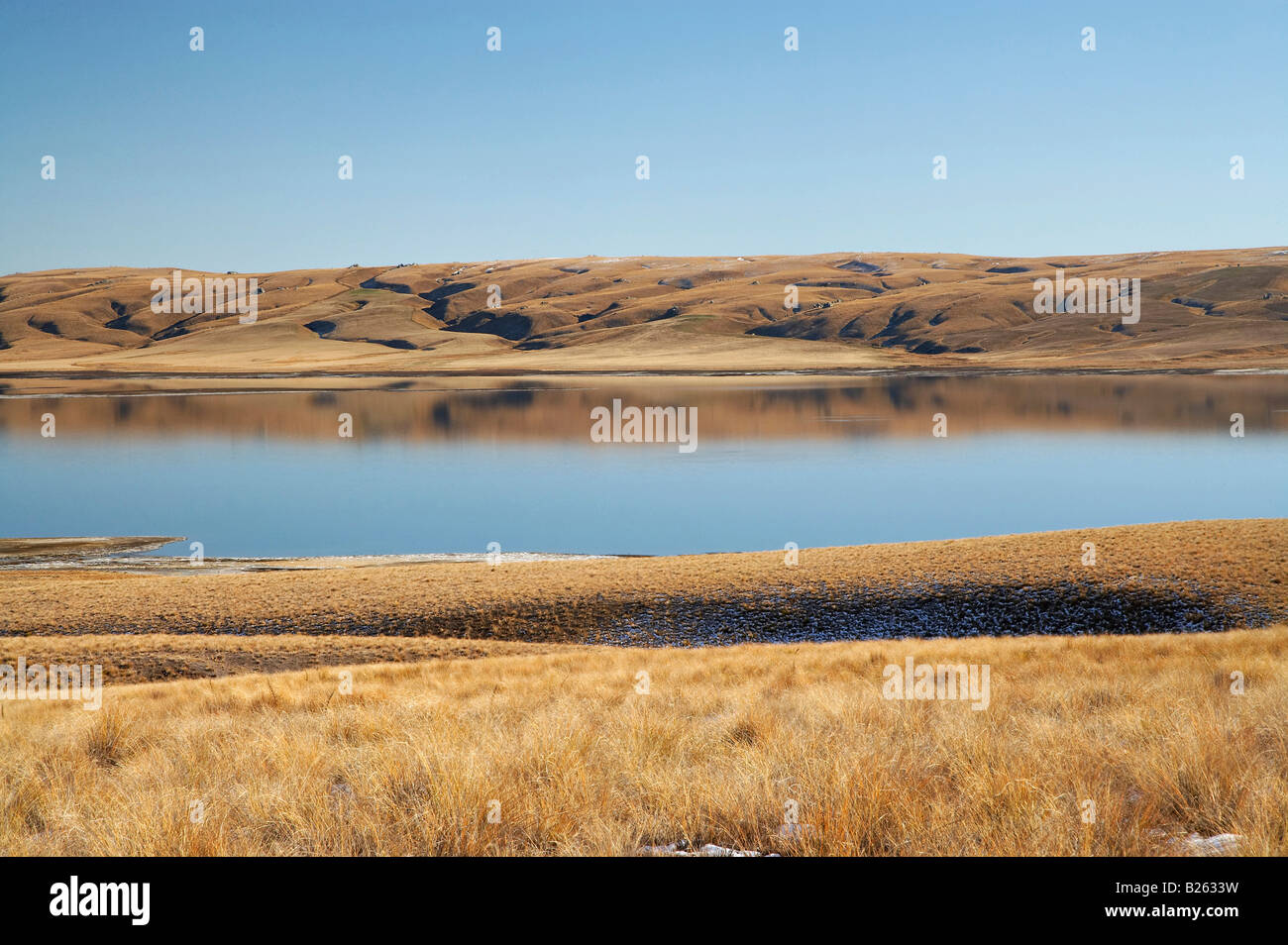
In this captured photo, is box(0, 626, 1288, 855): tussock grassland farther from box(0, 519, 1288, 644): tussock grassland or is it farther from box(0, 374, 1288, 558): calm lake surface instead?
box(0, 374, 1288, 558): calm lake surface

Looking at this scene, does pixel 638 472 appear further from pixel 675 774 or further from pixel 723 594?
pixel 675 774

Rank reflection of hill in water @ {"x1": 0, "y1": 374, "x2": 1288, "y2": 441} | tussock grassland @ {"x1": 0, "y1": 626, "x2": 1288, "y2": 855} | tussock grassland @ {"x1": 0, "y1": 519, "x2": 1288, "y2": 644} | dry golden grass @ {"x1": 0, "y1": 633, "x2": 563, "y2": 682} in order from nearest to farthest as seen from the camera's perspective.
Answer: tussock grassland @ {"x1": 0, "y1": 626, "x2": 1288, "y2": 855} → dry golden grass @ {"x1": 0, "y1": 633, "x2": 563, "y2": 682} → tussock grassland @ {"x1": 0, "y1": 519, "x2": 1288, "y2": 644} → reflection of hill in water @ {"x1": 0, "y1": 374, "x2": 1288, "y2": 441}

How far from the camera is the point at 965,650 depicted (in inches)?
619

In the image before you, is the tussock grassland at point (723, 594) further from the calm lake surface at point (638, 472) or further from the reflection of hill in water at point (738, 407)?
the reflection of hill in water at point (738, 407)

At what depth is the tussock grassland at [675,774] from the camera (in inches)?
178

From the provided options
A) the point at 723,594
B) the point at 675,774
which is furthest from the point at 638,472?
the point at 675,774

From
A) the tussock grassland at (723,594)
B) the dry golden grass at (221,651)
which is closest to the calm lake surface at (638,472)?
the tussock grassland at (723,594)

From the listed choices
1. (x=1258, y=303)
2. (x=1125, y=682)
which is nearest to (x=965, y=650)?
(x=1125, y=682)

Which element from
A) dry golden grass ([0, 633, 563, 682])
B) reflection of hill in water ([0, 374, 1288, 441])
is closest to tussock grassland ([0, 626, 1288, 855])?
dry golden grass ([0, 633, 563, 682])

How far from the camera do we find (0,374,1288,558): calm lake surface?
4512 cm

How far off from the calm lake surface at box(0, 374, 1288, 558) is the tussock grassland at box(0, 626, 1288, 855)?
107 feet
